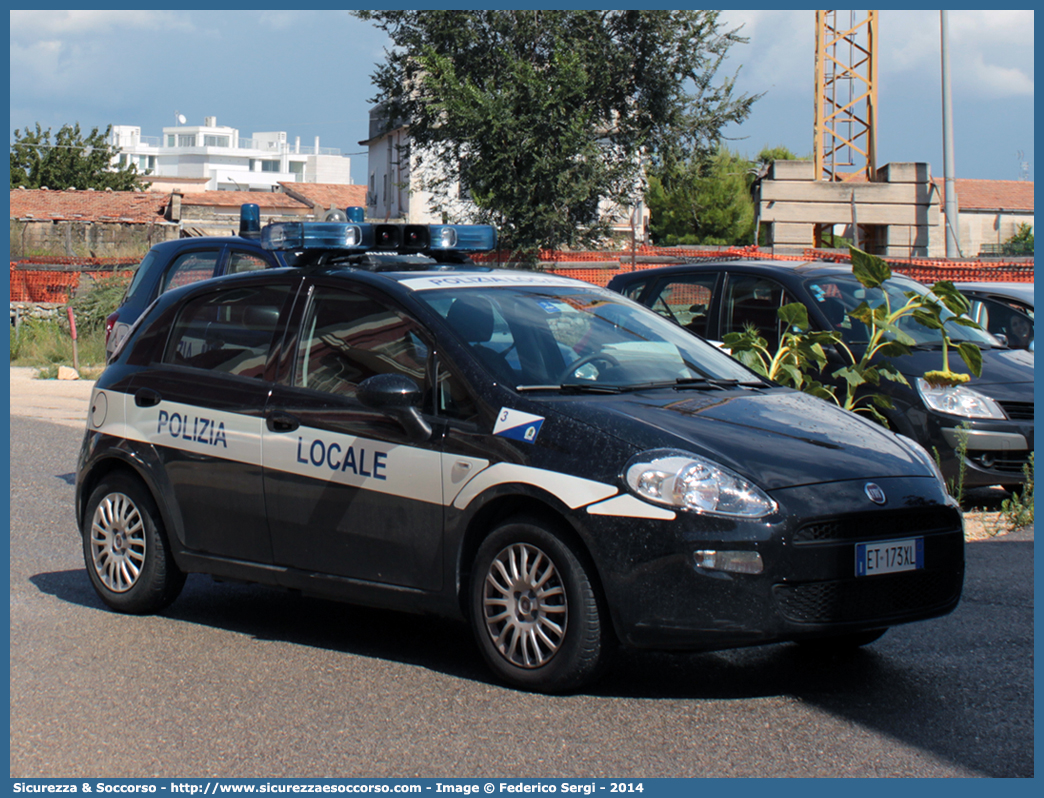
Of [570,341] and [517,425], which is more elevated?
[570,341]

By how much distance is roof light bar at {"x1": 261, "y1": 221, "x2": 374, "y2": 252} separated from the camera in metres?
6.05

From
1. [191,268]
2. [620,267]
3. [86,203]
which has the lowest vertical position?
[191,268]

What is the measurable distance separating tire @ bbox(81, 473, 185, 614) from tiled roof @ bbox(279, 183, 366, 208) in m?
68.8

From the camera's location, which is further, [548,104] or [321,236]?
[548,104]

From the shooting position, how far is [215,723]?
173 inches

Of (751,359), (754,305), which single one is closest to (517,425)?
(751,359)

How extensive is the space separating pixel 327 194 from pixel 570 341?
78.0 meters

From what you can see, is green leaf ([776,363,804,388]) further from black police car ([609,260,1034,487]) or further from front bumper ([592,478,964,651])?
front bumper ([592,478,964,651])

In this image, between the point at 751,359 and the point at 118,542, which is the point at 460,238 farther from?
the point at 751,359

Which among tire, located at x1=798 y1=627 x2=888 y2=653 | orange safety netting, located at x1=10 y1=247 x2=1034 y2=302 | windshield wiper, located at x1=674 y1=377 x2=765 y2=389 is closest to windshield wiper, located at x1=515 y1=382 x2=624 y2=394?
windshield wiper, located at x1=674 y1=377 x2=765 y2=389

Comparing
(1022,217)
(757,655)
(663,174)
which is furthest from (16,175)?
(757,655)

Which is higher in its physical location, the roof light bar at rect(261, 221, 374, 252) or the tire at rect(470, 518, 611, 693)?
the roof light bar at rect(261, 221, 374, 252)

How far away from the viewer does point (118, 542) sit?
6.21 m

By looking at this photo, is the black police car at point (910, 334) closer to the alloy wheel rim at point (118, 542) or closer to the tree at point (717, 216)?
the alloy wheel rim at point (118, 542)
